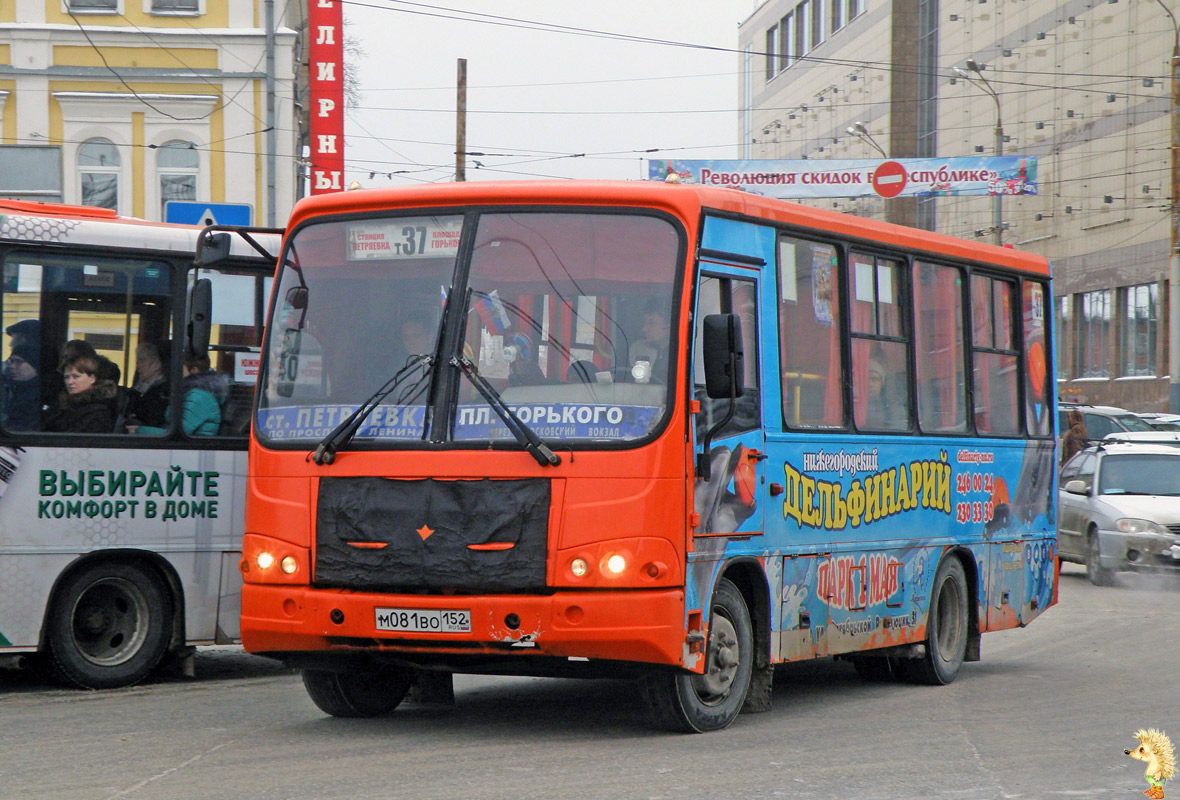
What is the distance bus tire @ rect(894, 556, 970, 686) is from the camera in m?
11.2

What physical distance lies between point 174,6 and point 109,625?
2067 centimetres

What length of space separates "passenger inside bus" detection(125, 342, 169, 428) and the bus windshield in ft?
6.93

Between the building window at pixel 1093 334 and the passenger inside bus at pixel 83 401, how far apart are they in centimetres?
4499

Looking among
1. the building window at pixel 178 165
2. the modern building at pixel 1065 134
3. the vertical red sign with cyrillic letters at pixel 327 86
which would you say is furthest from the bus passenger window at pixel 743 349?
the modern building at pixel 1065 134

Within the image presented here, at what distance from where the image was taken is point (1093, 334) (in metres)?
53.3

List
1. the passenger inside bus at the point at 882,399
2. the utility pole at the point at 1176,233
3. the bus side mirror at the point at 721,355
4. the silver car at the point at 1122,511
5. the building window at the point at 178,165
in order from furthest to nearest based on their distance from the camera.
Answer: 1. the utility pole at the point at 1176,233
2. the building window at the point at 178,165
3. the silver car at the point at 1122,511
4. the passenger inside bus at the point at 882,399
5. the bus side mirror at the point at 721,355

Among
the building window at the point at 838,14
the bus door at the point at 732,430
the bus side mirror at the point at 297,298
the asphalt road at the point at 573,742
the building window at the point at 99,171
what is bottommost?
the asphalt road at the point at 573,742

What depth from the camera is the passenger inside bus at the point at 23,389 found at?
392 inches

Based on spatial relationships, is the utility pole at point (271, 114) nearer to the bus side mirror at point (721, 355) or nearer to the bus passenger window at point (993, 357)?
the bus passenger window at point (993, 357)

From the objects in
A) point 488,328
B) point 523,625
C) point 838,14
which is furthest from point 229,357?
point 838,14

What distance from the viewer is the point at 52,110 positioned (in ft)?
94.8

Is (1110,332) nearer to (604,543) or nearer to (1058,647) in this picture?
(1058,647)

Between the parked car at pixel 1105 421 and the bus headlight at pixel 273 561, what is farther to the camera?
the parked car at pixel 1105 421

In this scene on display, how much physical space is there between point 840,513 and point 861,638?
870 millimetres
